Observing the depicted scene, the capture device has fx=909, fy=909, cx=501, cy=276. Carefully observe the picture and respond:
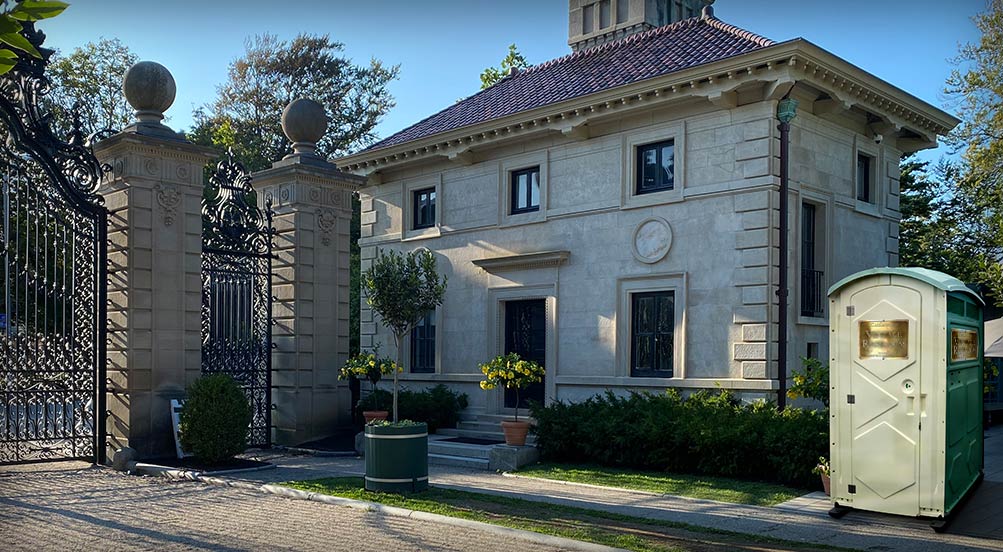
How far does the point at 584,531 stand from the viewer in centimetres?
926

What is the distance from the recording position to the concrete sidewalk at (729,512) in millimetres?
9062

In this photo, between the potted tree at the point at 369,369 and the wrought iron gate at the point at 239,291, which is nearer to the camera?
the wrought iron gate at the point at 239,291

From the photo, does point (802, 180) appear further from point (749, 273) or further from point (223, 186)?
point (223, 186)

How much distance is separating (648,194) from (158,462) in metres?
9.96

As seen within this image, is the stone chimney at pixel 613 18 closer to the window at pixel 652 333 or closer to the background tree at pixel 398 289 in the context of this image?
the window at pixel 652 333

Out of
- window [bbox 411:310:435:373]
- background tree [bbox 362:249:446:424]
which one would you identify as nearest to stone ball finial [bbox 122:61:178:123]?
background tree [bbox 362:249:446:424]

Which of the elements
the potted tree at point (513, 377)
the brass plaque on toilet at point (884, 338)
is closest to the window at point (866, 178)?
the potted tree at point (513, 377)

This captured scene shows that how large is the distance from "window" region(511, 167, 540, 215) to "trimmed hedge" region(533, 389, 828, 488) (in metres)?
5.97

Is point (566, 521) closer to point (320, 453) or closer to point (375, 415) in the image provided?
point (320, 453)

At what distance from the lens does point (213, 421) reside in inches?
548

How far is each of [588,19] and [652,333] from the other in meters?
10.3

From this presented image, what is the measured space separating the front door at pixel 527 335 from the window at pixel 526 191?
2087 millimetres

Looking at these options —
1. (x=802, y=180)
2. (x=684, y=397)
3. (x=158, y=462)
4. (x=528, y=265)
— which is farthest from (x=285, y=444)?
(x=802, y=180)

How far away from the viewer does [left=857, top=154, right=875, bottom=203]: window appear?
60.5 feet
